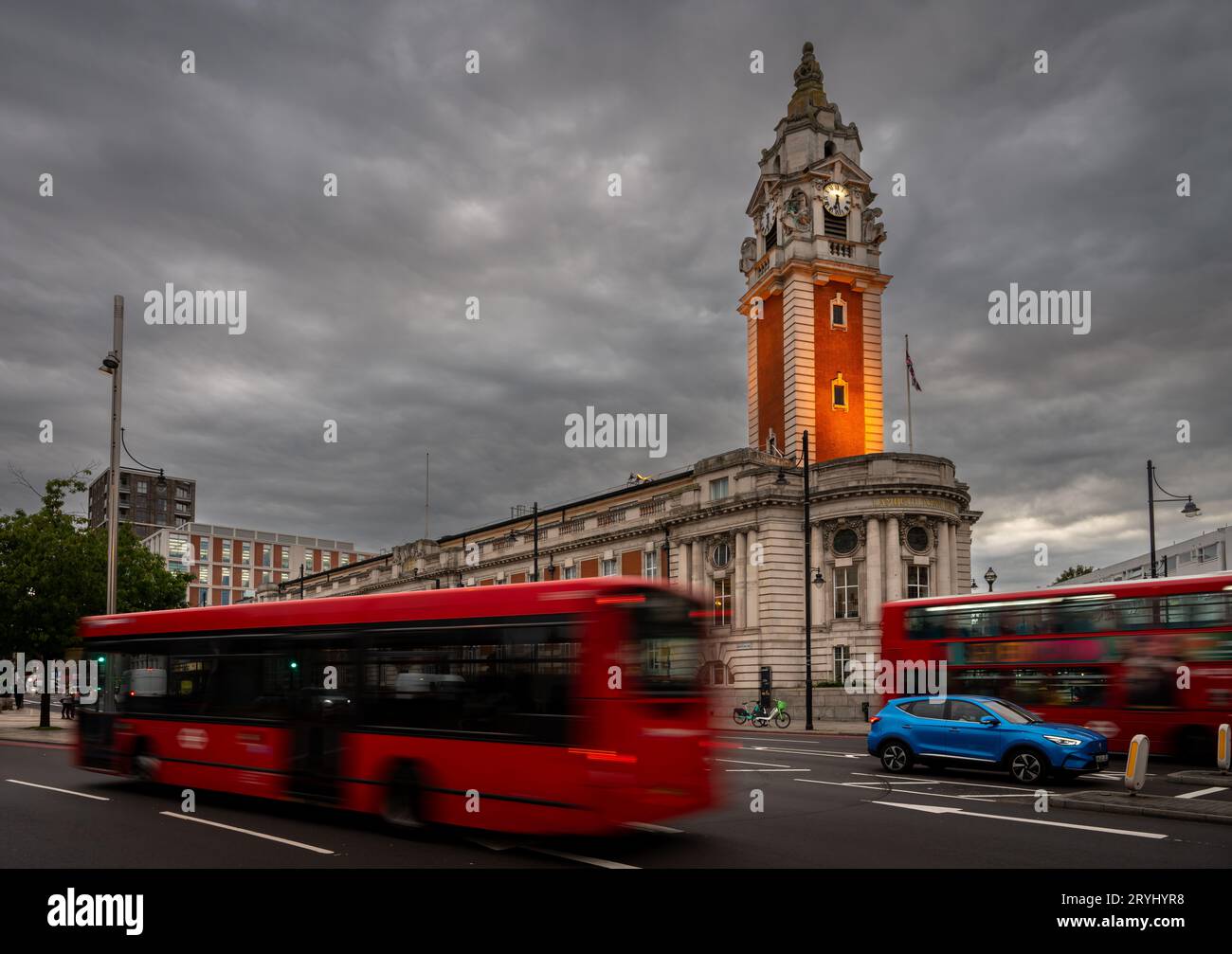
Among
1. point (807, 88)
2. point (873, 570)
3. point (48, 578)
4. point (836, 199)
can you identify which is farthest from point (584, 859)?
point (807, 88)

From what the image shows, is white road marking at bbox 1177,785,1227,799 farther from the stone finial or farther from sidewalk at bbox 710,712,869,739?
the stone finial

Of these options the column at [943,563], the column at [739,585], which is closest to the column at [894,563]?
the column at [943,563]

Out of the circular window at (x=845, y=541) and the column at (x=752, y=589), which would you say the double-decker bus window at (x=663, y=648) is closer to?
the circular window at (x=845, y=541)

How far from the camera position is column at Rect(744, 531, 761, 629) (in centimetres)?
4697

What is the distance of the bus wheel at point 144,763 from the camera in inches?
587

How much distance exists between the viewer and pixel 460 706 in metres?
11.0

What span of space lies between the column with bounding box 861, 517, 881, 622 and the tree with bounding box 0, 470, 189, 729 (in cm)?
3133

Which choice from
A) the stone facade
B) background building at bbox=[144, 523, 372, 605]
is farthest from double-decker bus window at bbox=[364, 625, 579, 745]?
background building at bbox=[144, 523, 372, 605]

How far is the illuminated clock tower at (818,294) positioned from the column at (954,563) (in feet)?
32.6

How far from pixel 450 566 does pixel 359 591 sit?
15818 mm

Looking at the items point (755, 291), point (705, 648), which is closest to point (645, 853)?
point (705, 648)

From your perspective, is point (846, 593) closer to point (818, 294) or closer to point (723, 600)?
point (723, 600)
